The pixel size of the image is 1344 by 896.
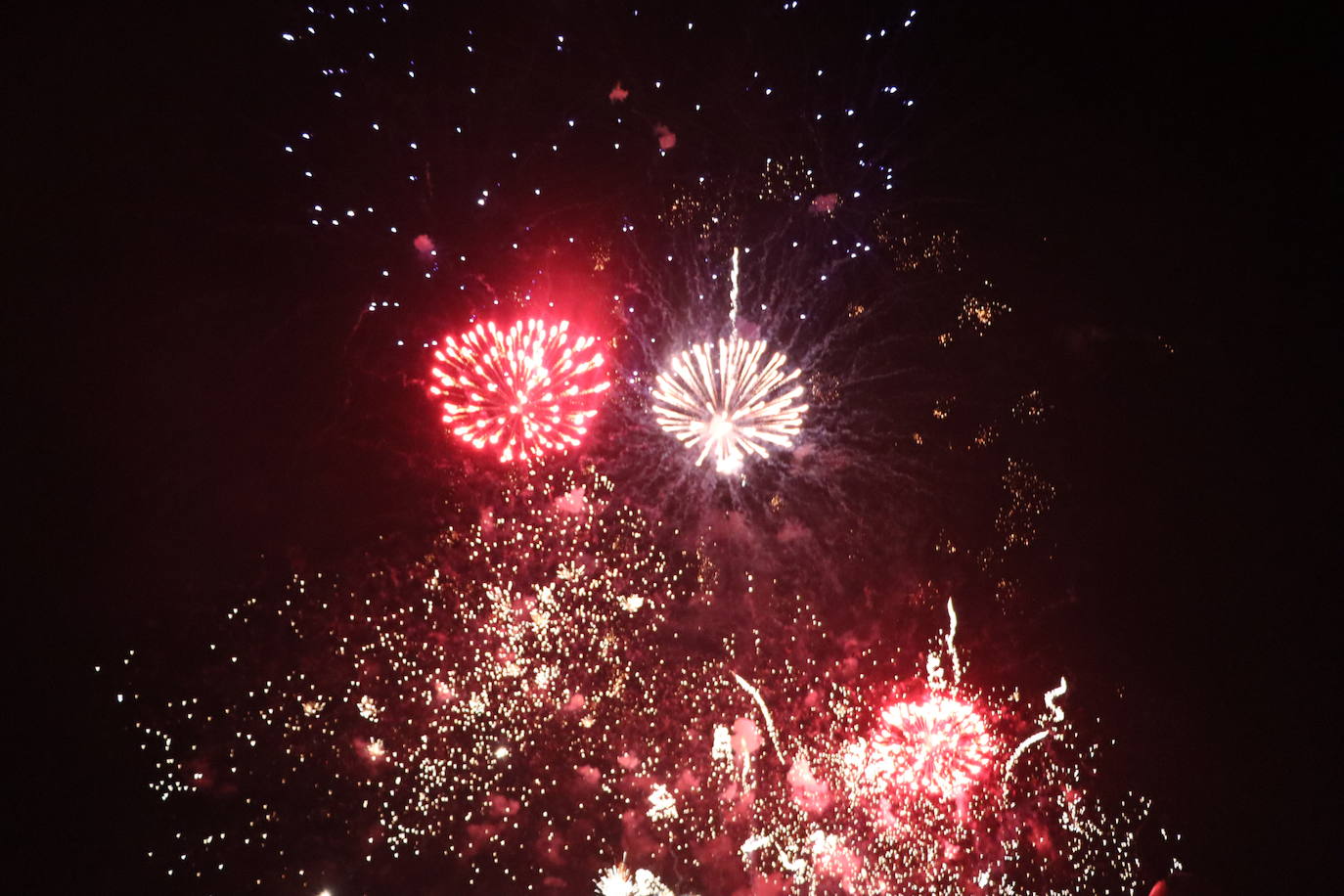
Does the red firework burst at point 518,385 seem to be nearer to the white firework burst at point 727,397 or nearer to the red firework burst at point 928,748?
the white firework burst at point 727,397

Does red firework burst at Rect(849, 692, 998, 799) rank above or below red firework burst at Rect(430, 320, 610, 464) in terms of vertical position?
below

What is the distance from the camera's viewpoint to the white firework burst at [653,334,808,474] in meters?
3.73

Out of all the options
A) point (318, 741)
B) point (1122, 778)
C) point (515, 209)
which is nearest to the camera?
point (515, 209)

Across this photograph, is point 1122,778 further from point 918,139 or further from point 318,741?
point 318,741

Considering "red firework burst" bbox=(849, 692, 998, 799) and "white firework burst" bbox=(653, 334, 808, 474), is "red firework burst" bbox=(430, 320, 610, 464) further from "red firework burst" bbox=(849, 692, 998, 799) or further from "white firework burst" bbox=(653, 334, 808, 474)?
"red firework burst" bbox=(849, 692, 998, 799)

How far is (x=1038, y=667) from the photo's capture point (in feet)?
13.2

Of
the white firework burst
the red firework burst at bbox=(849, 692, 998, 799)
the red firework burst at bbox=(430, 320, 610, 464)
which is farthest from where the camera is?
the red firework burst at bbox=(849, 692, 998, 799)

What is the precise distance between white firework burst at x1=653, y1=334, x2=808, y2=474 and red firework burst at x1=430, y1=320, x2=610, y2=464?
396mm

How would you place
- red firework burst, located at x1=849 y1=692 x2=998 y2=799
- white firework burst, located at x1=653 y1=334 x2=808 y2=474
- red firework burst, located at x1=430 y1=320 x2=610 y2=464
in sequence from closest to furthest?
red firework burst, located at x1=430 y1=320 x2=610 y2=464 → white firework burst, located at x1=653 y1=334 x2=808 y2=474 → red firework burst, located at x1=849 y1=692 x2=998 y2=799

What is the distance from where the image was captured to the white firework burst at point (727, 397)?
373 cm

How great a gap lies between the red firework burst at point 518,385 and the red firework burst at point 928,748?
254 cm

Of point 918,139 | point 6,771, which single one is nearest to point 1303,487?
point 918,139

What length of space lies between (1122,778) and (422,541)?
169 inches

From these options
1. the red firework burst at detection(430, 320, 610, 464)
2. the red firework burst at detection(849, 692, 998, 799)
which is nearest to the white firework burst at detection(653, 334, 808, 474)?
the red firework burst at detection(430, 320, 610, 464)
